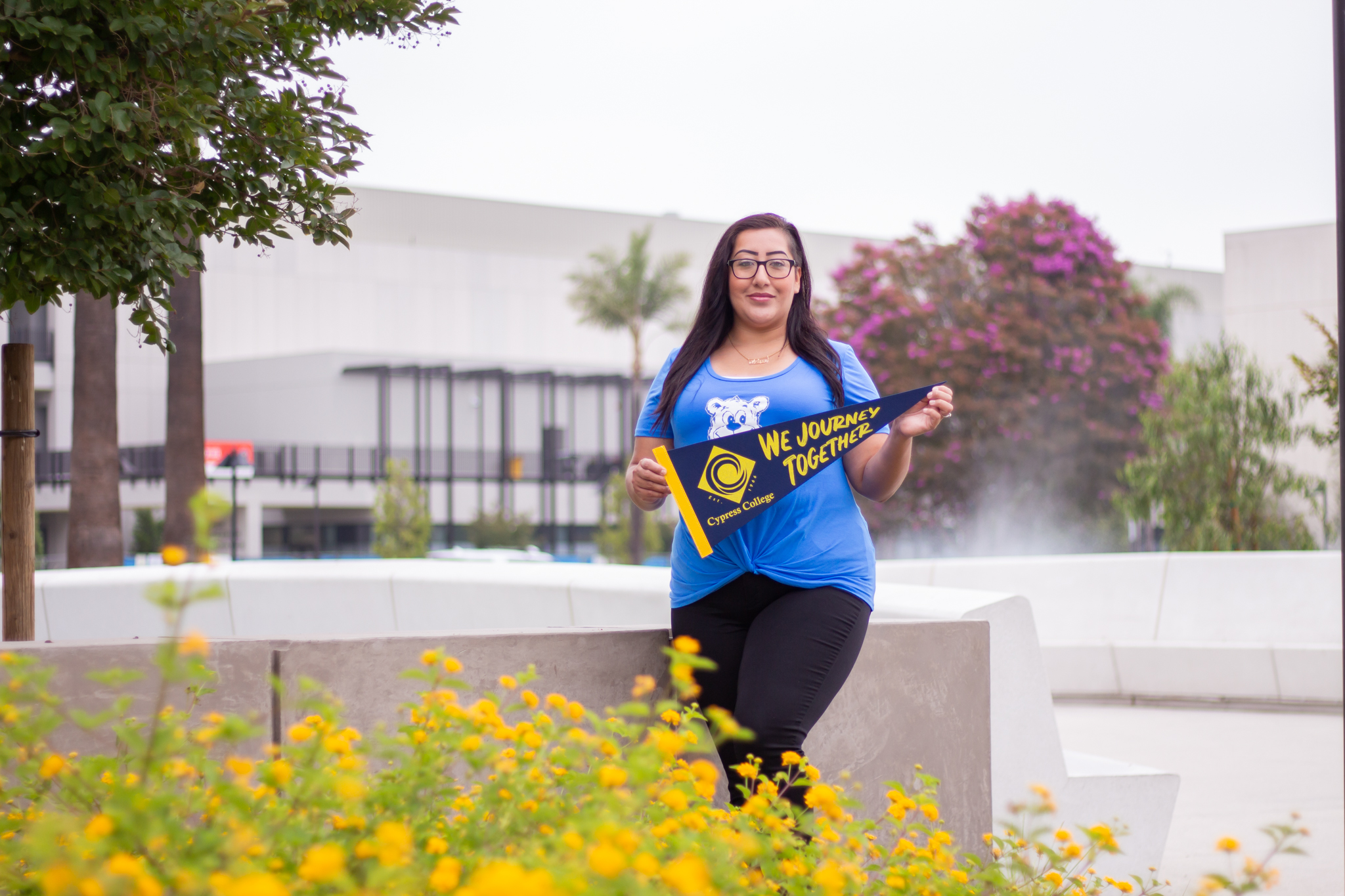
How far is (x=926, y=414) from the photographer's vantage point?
3021 millimetres

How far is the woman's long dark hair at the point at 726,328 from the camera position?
327 cm

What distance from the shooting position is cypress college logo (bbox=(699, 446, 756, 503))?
3004mm

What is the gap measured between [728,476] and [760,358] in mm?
415

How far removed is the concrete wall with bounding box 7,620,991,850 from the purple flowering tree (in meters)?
23.4

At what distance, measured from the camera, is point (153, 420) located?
167 feet

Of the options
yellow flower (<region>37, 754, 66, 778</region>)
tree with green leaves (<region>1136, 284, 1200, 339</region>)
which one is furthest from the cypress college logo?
tree with green leaves (<region>1136, 284, 1200, 339</region>)

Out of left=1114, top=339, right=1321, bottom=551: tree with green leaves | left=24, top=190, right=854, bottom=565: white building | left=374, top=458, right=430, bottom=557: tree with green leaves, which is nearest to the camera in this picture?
left=1114, top=339, right=1321, bottom=551: tree with green leaves

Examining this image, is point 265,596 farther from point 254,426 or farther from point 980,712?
point 254,426

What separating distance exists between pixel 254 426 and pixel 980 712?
168ft

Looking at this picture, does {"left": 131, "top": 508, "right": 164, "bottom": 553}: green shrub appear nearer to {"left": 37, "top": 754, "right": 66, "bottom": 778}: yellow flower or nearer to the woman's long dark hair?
the woman's long dark hair

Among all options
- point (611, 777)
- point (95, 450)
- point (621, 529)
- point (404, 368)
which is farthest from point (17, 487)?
point (404, 368)

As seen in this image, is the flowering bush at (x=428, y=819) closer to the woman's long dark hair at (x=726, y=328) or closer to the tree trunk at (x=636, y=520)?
the woman's long dark hair at (x=726, y=328)


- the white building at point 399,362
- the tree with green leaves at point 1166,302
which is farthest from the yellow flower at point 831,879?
the tree with green leaves at point 1166,302

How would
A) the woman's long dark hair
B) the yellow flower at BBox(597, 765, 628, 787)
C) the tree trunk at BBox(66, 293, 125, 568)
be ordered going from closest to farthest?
the yellow flower at BBox(597, 765, 628, 787) → the woman's long dark hair → the tree trunk at BBox(66, 293, 125, 568)
